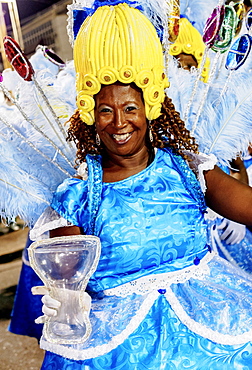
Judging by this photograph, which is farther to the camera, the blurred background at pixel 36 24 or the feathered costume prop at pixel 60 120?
the blurred background at pixel 36 24

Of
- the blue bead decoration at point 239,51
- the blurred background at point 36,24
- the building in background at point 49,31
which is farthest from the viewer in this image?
the building in background at point 49,31

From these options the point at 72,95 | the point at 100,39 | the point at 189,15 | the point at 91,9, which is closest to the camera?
the point at 100,39

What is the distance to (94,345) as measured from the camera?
1.27 metres

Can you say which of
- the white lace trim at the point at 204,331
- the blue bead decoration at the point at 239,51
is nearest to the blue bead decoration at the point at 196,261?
the white lace trim at the point at 204,331

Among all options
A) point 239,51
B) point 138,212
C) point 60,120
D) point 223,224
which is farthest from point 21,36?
point 138,212

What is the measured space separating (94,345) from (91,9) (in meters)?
1.00

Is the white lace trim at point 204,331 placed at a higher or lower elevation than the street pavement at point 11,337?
higher

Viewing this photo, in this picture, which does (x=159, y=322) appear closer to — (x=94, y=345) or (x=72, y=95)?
(x=94, y=345)

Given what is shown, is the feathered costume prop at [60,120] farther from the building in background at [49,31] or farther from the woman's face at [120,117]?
the building in background at [49,31]

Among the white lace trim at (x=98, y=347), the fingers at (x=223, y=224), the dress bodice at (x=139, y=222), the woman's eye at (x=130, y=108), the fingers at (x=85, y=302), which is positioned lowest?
the fingers at (x=223, y=224)

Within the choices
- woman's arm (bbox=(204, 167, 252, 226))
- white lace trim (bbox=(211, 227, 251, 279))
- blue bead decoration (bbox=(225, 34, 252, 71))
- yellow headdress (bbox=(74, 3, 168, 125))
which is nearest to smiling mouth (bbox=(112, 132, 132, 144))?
yellow headdress (bbox=(74, 3, 168, 125))

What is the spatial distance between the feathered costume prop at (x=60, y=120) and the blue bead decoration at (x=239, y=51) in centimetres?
9

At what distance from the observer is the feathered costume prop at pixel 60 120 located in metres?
1.61

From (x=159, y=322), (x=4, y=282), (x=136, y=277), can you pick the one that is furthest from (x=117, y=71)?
(x=4, y=282)
